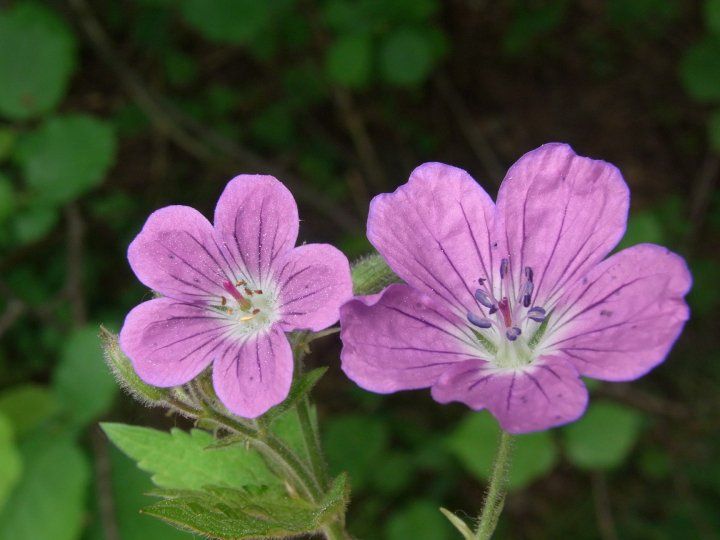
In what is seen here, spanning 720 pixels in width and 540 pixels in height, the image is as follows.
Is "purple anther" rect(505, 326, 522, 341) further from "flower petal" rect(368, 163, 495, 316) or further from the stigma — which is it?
"flower petal" rect(368, 163, 495, 316)

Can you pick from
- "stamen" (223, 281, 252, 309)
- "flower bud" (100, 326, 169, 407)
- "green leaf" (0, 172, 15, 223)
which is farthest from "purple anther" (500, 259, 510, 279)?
"green leaf" (0, 172, 15, 223)

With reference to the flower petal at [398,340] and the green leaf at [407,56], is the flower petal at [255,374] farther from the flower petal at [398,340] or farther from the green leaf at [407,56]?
the green leaf at [407,56]

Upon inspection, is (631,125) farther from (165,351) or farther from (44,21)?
(165,351)

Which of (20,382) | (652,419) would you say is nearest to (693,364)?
(652,419)

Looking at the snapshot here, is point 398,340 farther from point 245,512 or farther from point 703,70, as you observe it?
point 703,70

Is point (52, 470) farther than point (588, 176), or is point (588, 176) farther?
point (52, 470)

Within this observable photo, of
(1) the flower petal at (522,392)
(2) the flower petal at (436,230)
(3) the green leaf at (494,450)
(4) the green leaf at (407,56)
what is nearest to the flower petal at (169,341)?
(2) the flower petal at (436,230)
